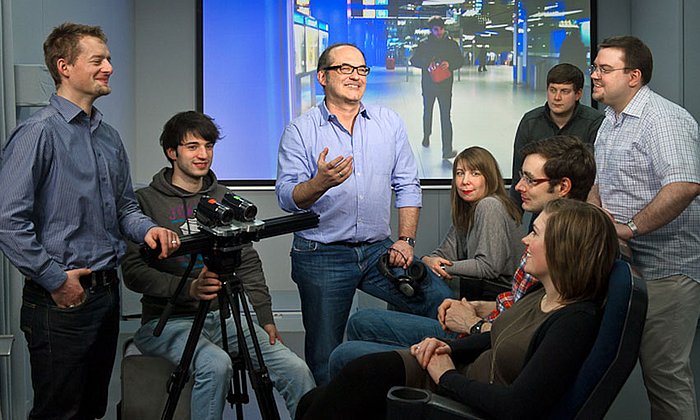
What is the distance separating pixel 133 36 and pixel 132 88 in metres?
0.36

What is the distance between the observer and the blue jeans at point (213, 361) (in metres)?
2.84

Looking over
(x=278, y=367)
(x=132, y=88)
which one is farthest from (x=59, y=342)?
(x=132, y=88)

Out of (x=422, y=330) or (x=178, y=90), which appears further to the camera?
(x=178, y=90)

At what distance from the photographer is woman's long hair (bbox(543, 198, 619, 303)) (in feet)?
6.96

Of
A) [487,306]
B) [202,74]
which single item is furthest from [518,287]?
[202,74]

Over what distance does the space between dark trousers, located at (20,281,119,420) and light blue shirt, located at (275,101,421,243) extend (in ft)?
2.83

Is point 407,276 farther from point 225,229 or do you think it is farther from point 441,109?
point 441,109

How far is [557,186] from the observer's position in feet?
9.27

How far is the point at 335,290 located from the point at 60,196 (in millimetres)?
1045

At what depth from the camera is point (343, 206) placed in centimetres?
323

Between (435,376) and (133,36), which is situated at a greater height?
(133,36)

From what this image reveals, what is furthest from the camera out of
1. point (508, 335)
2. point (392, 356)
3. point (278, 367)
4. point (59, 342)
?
point (278, 367)

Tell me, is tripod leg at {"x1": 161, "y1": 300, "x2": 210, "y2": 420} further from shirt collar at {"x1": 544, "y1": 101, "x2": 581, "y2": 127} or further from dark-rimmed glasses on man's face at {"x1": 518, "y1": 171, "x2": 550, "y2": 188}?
shirt collar at {"x1": 544, "y1": 101, "x2": 581, "y2": 127}

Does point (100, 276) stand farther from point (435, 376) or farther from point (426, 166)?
point (426, 166)
